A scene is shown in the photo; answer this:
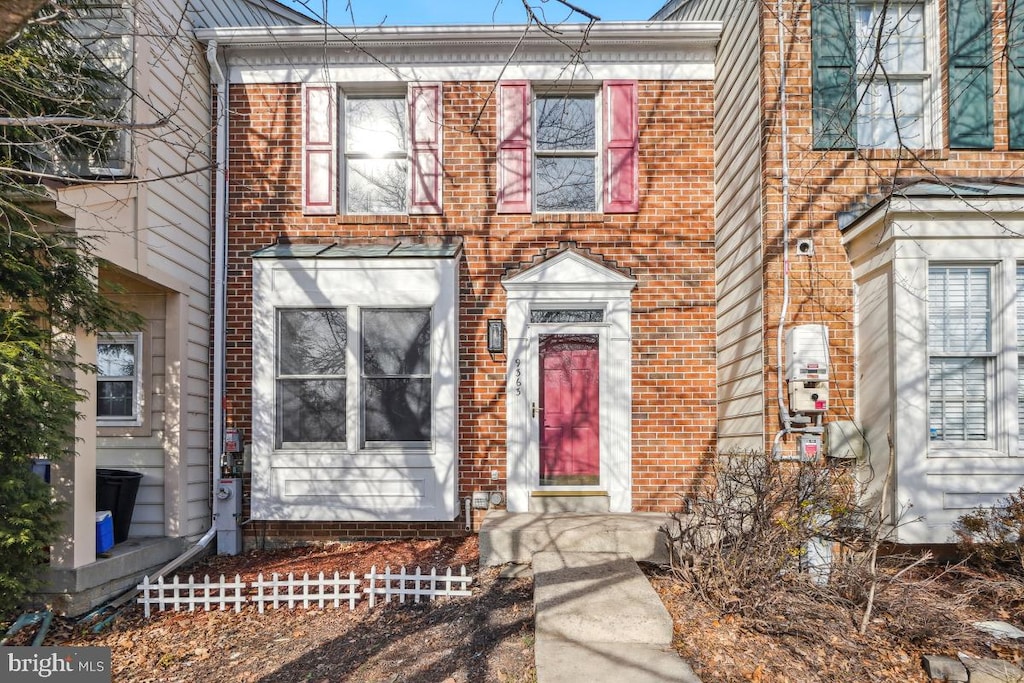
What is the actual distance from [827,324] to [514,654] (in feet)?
13.0

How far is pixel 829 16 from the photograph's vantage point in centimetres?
559

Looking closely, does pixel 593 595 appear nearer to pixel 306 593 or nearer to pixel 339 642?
pixel 339 642

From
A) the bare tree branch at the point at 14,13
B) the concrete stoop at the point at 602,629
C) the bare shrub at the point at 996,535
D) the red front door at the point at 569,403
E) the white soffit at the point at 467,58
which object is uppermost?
the white soffit at the point at 467,58

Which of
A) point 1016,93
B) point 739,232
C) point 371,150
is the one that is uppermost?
point 1016,93

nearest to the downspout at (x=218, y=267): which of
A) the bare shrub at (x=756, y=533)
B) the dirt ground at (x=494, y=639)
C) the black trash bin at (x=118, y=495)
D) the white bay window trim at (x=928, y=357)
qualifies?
the black trash bin at (x=118, y=495)

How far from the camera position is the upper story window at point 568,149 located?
6.61 metres

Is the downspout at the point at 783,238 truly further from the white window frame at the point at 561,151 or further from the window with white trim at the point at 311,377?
the window with white trim at the point at 311,377

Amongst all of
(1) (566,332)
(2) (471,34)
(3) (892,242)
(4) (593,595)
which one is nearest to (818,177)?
(3) (892,242)

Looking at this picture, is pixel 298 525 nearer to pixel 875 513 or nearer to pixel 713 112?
pixel 875 513

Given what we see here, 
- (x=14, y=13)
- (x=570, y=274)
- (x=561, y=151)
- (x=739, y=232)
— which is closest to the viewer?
(x=14, y=13)

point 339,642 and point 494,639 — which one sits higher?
point 494,639

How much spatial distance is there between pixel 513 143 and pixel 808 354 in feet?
12.4

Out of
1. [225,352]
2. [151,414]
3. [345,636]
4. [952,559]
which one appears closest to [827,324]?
[952,559]

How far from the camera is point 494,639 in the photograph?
397 centimetres
